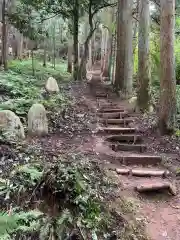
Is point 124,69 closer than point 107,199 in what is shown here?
No

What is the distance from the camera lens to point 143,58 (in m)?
11.0

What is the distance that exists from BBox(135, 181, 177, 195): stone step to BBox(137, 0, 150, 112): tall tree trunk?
5.44 metres

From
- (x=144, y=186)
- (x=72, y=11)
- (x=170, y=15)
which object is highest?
(x=72, y=11)

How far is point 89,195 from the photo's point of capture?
4.63m

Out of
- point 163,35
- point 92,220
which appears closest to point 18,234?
point 92,220

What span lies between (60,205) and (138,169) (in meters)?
2.90

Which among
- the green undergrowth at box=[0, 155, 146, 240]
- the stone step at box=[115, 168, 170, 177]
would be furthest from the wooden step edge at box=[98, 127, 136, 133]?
the green undergrowth at box=[0, 155, 146, 240]

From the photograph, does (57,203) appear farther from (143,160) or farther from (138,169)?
(143,160)

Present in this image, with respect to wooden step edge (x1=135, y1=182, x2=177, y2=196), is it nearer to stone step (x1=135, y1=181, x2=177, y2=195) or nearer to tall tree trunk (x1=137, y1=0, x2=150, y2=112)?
stone step (x1=135, y1=181, x2=177, y2=195)

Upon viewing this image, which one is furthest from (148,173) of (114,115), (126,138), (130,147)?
(114,115)

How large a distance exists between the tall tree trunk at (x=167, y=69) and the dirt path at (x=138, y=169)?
833 mm

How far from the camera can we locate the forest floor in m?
5.00

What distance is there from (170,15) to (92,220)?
5.98m

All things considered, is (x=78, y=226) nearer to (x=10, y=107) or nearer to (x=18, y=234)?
(x=18, y=234)
